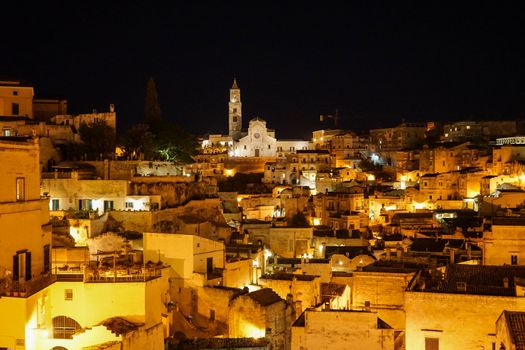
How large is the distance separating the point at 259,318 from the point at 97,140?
23.4 metres

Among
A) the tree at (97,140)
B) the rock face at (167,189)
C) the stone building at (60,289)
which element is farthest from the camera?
the tree at (97,140)

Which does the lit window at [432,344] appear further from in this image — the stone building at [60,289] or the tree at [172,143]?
the tree at [172,143]

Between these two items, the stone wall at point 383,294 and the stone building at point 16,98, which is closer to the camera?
the stone wall at point 383,294

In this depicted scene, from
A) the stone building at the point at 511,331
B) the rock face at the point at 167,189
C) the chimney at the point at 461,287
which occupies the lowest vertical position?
the stone building at the point at 511,331

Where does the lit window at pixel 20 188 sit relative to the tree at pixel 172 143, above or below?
below

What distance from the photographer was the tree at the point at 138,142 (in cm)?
4284

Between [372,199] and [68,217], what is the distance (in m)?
28.6

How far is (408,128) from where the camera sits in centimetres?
7894

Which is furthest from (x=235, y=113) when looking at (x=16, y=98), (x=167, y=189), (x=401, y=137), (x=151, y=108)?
(x=167, y=189)

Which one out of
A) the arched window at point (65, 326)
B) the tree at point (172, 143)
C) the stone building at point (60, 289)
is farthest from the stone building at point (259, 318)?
the tree at point (172, 143)

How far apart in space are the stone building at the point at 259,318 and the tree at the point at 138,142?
73.0 ft

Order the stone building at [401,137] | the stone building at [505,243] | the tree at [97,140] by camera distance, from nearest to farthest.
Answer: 1. the stone building at [505,243]
2. the tree at [97,140]
3. the stone building at [401,137]

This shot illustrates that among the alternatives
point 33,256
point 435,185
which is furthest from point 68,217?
point 435,185

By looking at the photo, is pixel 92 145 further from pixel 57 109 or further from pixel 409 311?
pixel 409 311
